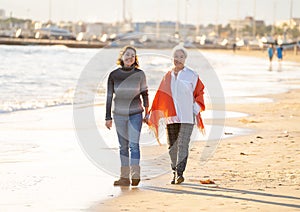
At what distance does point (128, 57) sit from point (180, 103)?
2.43 feet

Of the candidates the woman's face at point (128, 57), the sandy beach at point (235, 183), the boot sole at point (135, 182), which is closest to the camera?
the sandy beach at point (235, 183)

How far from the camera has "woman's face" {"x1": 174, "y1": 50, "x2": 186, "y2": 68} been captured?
7.97m

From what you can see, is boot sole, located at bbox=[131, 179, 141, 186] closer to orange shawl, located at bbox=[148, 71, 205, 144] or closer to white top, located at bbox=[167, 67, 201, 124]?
orange shawl, located at bbox=[148, 71, 205, 144]

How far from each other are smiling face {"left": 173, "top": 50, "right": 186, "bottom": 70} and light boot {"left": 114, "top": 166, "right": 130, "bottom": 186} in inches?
47.3

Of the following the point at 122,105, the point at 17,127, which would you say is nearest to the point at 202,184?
the point at 122,105

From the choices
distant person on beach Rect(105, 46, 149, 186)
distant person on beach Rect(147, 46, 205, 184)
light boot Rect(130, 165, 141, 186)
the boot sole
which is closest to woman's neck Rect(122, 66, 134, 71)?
distant person on beach Rect(105, 46, 149, 186)

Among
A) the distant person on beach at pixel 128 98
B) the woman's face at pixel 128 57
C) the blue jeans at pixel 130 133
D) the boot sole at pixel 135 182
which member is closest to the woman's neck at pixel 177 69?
the distant person on beach at pixel 128 98

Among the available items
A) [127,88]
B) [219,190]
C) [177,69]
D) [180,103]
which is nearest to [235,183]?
[219,190]

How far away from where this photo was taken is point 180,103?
8078mm

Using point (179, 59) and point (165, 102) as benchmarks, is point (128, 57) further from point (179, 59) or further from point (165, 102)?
point (165, 102)

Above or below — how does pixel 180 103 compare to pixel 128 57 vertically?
below

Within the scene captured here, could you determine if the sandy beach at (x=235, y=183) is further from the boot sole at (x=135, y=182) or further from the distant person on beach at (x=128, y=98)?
the distant person on beach at (x=128, y=98)

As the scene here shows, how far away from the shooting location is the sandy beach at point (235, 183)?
22.9 feet

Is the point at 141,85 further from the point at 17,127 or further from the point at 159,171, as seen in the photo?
the point at 17,127
